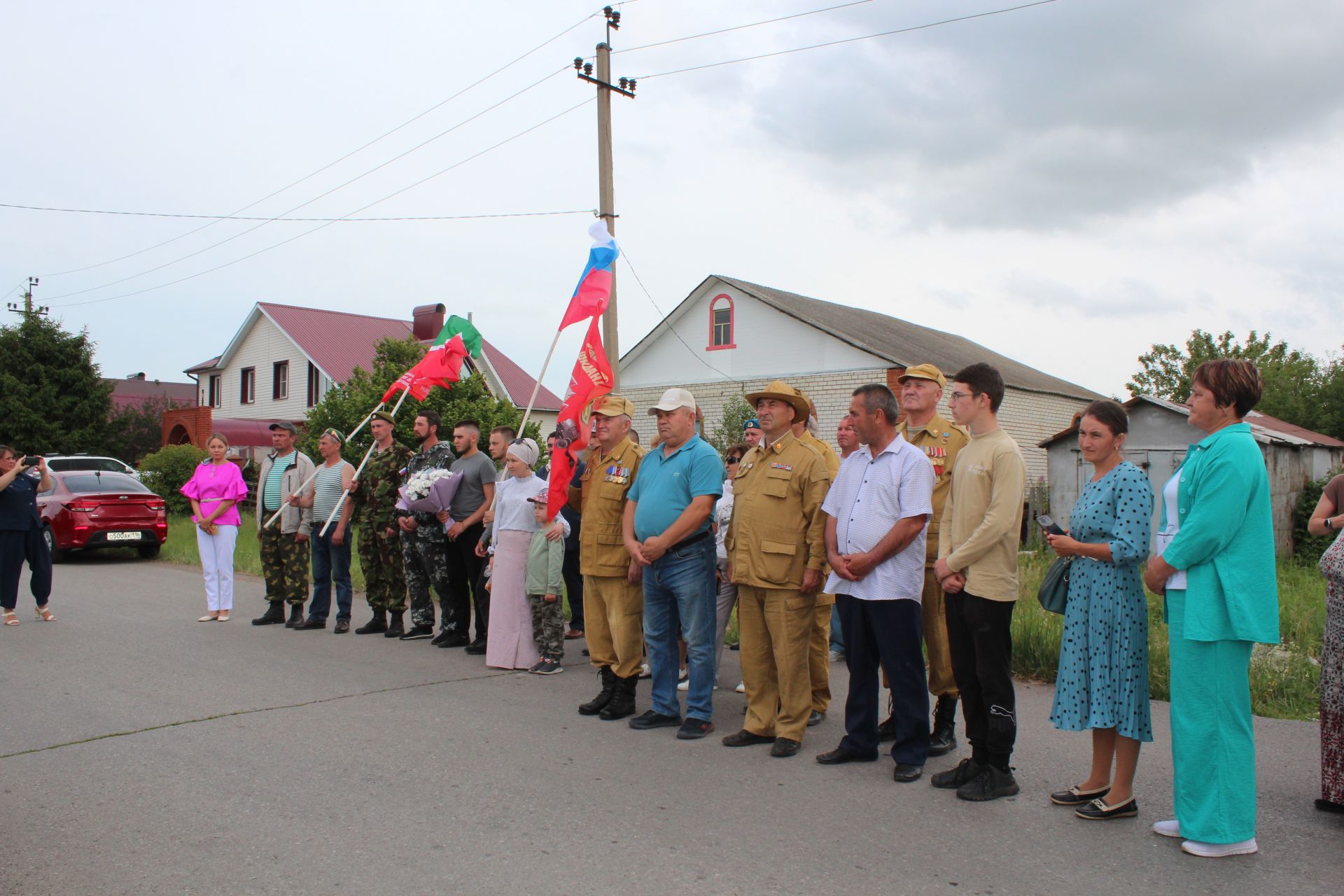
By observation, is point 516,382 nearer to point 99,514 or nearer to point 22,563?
point 99,514

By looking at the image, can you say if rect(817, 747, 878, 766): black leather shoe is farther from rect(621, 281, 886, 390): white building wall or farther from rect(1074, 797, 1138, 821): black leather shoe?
rect(621, 281, 886, 390): white building wall

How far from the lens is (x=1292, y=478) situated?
62.7 feet

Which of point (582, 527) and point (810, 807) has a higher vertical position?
point (582, 527)

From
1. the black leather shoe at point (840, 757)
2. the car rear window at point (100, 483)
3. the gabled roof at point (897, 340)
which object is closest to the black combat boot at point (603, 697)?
the black leather shoe at point (840, 757)

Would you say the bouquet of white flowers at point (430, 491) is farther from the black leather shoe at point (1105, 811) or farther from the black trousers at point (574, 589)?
the black leather shoe at point (1105, 811)

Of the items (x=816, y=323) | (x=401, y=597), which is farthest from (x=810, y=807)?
(x=816, y=323)

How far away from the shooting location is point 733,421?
26000mm

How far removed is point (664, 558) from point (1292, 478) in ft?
57.7

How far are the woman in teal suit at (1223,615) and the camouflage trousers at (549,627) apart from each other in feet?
15.5

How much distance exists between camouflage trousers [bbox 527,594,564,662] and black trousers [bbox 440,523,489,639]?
3.81ft

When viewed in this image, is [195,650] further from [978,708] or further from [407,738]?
[978,708]

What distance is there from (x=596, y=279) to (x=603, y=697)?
3.64 metres

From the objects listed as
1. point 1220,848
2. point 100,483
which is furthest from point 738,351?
point 1220,848

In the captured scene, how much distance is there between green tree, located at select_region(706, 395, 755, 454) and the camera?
25844mm
